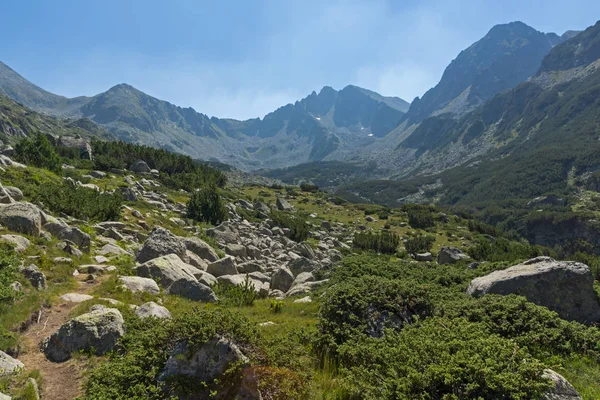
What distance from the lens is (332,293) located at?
1043cm

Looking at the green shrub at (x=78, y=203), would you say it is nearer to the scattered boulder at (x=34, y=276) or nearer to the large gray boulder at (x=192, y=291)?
the scattered boulder at (x=34, y=276)

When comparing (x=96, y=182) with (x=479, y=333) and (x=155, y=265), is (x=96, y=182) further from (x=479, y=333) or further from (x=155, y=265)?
(x=479, y=333)

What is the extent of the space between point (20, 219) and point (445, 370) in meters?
15.3

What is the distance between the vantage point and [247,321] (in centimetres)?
707

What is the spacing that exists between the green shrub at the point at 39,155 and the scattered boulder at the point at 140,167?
1130 cm

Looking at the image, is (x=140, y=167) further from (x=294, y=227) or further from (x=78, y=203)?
(x=78, y=203)

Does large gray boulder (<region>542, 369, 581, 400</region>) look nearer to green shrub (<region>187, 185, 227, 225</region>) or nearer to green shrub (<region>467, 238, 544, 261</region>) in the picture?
green shrub (<region>467, 238, 544, 261</region>)

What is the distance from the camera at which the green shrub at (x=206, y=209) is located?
1112 inches

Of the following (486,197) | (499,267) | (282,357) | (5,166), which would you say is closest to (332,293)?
(282,357)

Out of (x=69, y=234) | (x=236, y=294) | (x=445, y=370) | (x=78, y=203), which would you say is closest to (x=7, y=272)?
(x=69, y=234)

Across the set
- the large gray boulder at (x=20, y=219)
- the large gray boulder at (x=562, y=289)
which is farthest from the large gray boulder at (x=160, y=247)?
the large gray boulder at (x=562, y=289)

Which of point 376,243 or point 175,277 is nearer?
point 175,277

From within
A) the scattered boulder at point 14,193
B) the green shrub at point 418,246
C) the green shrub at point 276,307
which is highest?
the scattered boulder at point 14,193

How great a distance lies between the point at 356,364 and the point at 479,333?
282 cm
